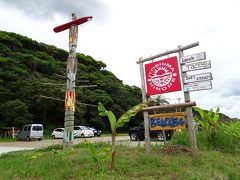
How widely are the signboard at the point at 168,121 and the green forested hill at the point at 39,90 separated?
18377 millimetres

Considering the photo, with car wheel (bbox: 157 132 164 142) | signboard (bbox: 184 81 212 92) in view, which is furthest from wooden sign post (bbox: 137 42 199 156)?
car wheel (bbox: 157 132 164 142)

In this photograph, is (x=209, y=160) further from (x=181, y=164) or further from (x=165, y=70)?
(x=165, y=70)

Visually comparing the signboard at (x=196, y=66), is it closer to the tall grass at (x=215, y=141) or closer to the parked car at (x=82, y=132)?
the tall grass at (x=215, y=141)

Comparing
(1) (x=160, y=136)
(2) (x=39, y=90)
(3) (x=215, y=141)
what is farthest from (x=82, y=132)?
(3) (x=215, y=141)

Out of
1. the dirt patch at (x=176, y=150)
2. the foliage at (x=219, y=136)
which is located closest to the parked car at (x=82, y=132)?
the foliage at (x=219, y=136)

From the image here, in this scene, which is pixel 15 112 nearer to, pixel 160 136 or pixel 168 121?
pixel 160 136

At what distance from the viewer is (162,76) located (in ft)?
22.8

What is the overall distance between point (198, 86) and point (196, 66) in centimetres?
54

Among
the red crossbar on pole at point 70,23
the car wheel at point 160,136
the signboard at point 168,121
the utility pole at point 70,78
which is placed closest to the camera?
the signboard at point 168,121

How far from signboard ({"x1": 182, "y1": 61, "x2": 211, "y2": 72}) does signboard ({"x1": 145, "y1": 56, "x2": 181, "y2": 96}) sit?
0.82ft

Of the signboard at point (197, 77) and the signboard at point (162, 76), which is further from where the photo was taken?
the signboard at point (162, 76)

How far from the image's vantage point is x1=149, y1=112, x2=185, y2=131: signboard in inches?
259

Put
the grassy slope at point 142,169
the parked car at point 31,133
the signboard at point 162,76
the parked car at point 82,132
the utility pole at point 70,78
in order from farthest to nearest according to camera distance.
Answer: the parked car at point 82,132, the parked car at point 31,133, the utility pole at point 70,78, the signboard at point 162,76, the grassy slope at point 142,169

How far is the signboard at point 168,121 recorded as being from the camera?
6566 millimetres
